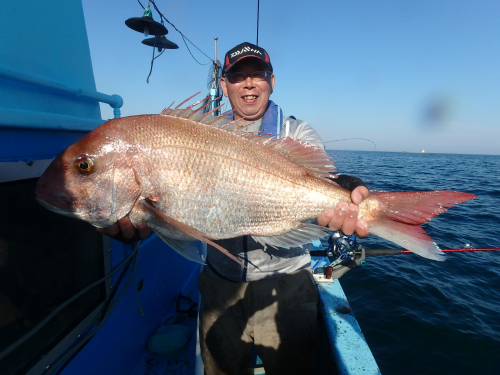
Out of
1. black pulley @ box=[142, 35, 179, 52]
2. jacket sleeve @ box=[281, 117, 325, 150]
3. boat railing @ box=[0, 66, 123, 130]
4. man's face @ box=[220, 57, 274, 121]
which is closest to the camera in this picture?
boat railing @ box=[0, 66, 123, 130]

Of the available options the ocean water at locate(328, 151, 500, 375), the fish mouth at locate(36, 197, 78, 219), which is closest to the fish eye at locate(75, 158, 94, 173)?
the fish mouth at locate(36, 197, 78, 219)

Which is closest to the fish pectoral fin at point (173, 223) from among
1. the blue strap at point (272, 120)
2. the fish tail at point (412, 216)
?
the fish tail at point (412, 216)

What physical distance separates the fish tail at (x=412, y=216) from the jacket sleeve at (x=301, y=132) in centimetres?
83

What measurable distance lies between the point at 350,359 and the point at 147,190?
7.37 feet

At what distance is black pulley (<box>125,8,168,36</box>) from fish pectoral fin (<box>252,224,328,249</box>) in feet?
17.3

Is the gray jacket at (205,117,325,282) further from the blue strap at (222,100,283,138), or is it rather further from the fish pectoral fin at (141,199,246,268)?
the fish pectoral fin at (141,199,246,268)

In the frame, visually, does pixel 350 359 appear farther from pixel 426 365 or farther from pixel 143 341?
pixel 426 365

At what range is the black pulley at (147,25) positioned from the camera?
512 cm

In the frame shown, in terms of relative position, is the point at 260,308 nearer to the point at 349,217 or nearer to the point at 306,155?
the point at 349,217

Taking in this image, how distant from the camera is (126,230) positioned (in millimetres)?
1803

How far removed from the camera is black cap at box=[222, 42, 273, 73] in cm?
263

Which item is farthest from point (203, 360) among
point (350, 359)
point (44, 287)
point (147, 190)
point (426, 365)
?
point (426, 365)

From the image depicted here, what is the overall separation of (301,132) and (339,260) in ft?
7.51

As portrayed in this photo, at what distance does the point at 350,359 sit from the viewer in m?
2.30
